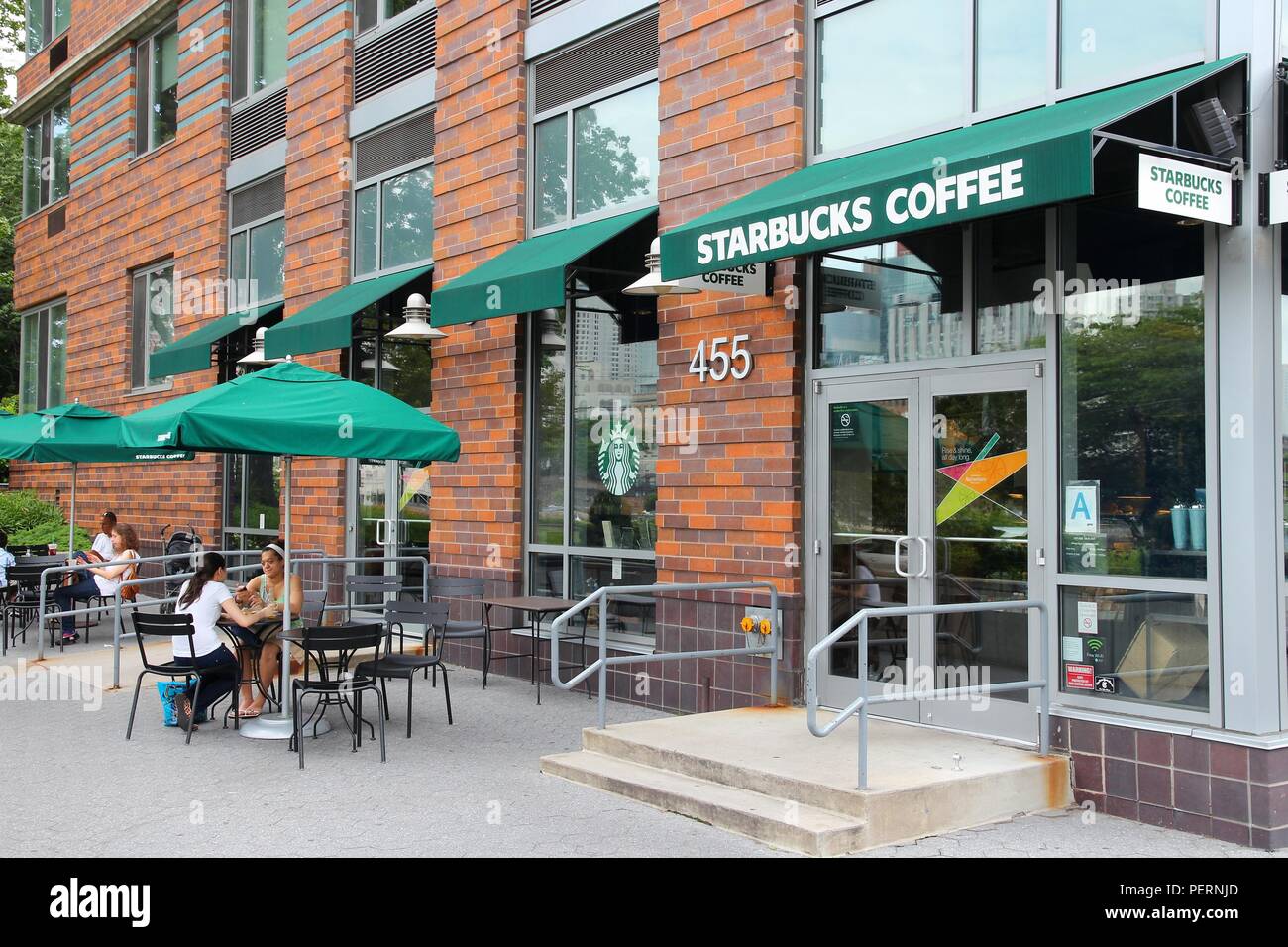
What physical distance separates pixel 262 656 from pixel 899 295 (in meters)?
5.35

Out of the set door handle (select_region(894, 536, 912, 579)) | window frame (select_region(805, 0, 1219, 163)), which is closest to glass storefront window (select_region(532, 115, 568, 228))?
window frame (select_region(805, 0, 1219, 163))

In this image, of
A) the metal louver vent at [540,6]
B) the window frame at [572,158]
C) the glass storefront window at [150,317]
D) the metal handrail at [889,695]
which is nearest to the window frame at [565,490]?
the window frame at [572,158]

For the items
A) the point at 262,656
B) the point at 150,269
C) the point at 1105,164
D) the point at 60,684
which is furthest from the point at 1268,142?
the point at 150,269

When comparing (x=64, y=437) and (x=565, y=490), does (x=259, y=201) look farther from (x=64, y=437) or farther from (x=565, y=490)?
(x=565, y=490)

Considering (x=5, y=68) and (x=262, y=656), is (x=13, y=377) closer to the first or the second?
(x=5, y=68)

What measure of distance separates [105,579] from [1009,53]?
11123 millimetres

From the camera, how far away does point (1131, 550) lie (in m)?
6.75

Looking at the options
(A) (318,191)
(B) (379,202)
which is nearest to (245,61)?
(A) (318,191)

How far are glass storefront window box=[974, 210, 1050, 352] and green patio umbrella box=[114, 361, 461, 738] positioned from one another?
3734mm

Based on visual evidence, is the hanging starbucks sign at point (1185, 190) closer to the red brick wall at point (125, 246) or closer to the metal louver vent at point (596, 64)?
the metal louver vent at point (596, 64)

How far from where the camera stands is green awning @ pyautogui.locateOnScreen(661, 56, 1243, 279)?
5.94m

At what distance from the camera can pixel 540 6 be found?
452 inches

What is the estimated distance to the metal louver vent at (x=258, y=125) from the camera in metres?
15.9

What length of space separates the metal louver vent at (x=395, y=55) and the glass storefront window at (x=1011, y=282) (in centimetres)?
726
